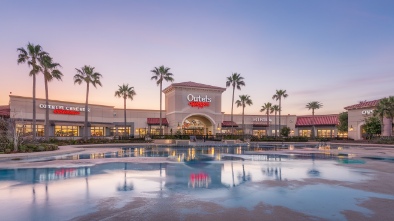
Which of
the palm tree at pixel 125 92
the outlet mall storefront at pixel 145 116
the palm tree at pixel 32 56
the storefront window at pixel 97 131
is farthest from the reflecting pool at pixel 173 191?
the storefront window at pixel 97 131

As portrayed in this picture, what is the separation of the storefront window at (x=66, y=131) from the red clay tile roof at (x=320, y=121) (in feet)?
187

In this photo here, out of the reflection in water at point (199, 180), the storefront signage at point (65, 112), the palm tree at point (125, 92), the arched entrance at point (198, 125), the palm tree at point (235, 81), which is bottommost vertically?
the reflection in water at point (199, 180)

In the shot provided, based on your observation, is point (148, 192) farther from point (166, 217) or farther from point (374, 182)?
point (374, 182)

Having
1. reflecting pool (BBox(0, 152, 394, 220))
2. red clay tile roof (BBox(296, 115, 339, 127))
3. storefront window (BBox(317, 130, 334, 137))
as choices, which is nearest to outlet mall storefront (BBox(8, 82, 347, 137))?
red clay tile roof (BBox(296, 115, 339, 127))

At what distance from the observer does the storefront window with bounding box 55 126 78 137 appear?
181 feet

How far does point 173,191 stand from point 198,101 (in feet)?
154

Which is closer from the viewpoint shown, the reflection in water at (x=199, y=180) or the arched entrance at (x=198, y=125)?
the reflection in water at (x=199, y=180)

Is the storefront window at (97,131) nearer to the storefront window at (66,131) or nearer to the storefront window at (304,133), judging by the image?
the storefront window at (66,131)

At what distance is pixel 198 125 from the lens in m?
63.3

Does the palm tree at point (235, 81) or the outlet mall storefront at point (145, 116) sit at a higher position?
the palm tree at point (235, 81)

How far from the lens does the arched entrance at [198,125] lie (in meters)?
60.0

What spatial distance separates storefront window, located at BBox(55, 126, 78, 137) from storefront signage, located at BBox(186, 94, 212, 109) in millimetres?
24479

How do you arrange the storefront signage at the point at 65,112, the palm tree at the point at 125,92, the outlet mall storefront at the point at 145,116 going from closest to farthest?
the outlet mall storefront at the point at 145,116, the storefront signage at the point at 65,112, the palm tree at the point at 125,92

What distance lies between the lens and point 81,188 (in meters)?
11.5
